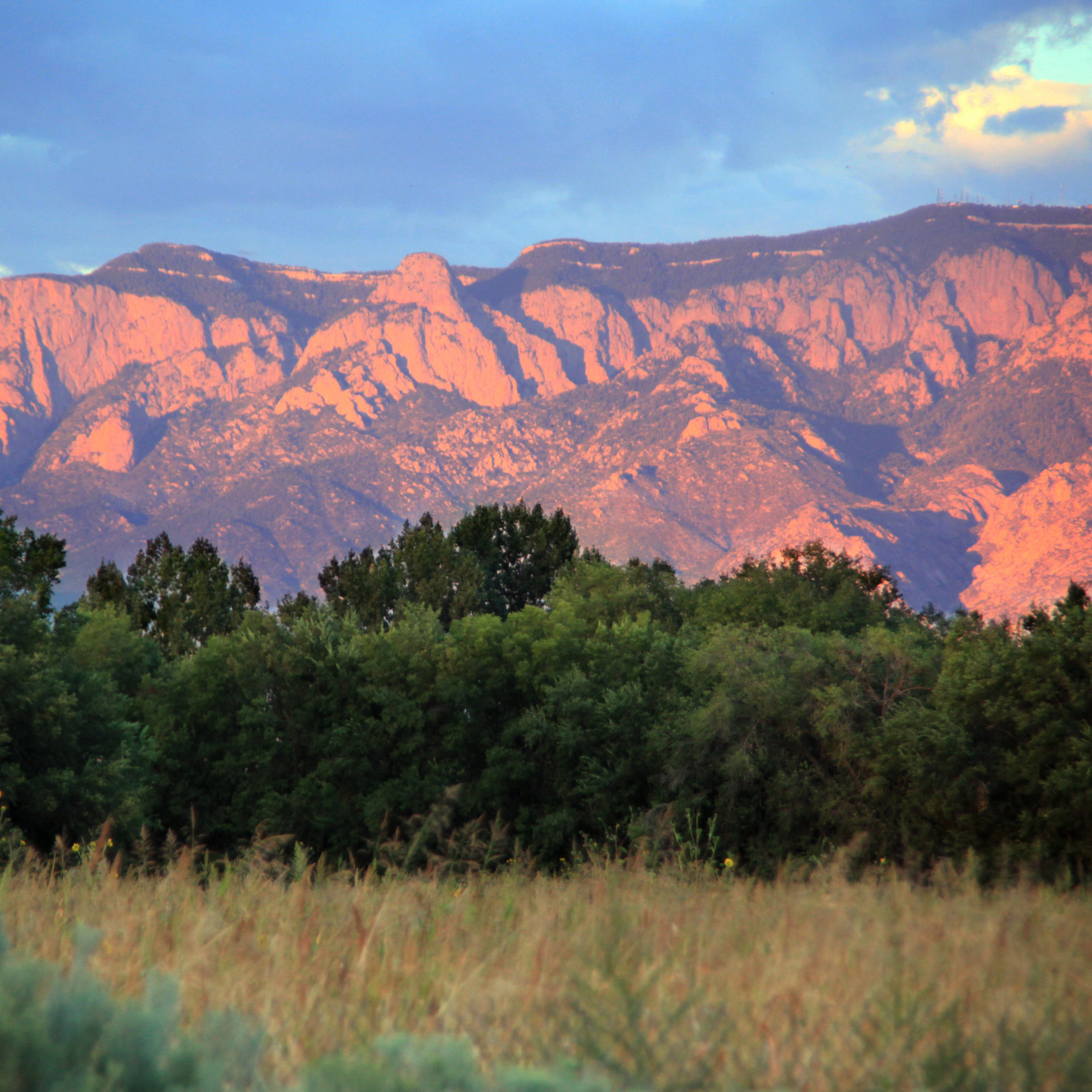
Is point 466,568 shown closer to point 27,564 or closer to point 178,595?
point 178,595

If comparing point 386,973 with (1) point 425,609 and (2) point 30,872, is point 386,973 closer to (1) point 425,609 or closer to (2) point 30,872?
(2) point 30,872

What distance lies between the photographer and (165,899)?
205 inches

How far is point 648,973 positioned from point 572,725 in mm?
39918

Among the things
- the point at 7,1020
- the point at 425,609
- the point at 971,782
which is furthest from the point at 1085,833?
the point at 425,609

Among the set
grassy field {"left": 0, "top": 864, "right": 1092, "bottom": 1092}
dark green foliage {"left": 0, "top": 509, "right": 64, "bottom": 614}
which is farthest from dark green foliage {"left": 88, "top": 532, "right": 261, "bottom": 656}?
grassy field {"left": 0, "top": 864, "right": 1092, "bottom": 1092}

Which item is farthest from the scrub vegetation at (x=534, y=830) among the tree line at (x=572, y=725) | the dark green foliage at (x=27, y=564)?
the dark green foliage at (x=27, y=564)

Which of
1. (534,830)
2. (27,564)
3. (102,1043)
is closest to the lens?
(102,1043)

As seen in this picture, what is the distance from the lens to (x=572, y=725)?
141 ft

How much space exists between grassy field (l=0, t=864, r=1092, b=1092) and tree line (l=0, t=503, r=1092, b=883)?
19.3m

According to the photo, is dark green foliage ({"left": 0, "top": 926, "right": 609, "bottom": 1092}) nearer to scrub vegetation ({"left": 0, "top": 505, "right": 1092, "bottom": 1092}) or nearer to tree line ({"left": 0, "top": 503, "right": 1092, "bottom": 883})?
scrub vegetation ({"left": 0, "top": 505, "right": 1092, "bottom": 1092})

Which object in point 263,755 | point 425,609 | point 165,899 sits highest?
point 165,899

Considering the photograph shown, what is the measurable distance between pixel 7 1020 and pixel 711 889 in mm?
4673

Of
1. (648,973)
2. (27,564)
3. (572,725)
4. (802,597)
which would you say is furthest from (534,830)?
(648,973)

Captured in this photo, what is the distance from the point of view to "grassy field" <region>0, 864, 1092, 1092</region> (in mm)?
2990
